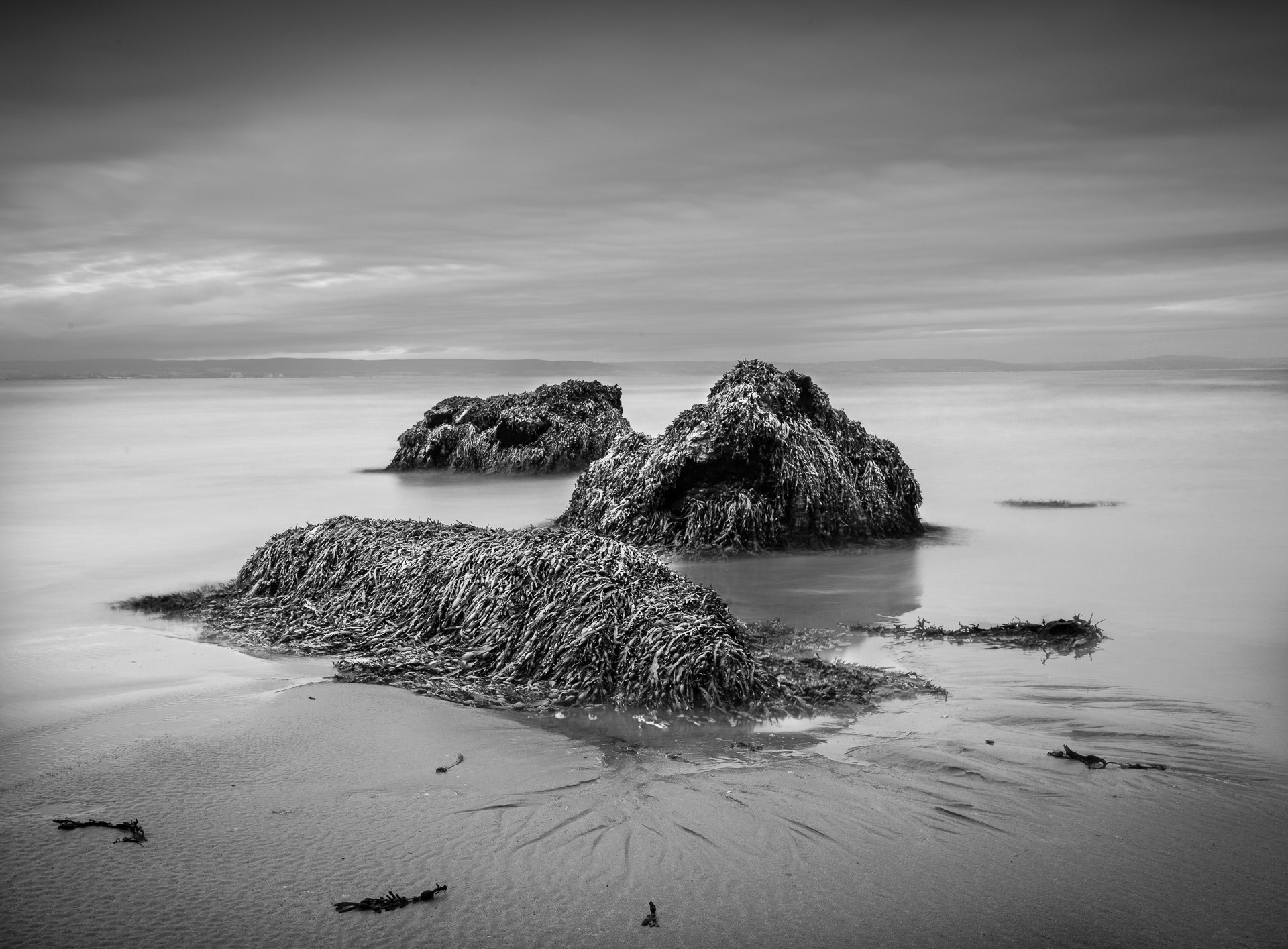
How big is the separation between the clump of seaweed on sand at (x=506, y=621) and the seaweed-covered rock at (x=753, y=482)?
2863 millimetres

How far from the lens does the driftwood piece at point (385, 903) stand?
109 inches

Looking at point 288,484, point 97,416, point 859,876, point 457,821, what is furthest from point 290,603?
point 97,416

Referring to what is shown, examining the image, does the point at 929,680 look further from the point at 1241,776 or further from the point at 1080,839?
the point at 1080,839

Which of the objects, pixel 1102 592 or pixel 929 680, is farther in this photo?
pixel 1102 592

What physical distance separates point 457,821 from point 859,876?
1.28 m

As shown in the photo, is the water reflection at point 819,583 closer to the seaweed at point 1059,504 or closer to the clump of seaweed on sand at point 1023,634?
the clump of seaweed on sand at point 1023,634

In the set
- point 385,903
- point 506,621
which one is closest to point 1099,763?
point 385,903

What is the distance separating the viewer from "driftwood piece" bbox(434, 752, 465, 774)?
372cm

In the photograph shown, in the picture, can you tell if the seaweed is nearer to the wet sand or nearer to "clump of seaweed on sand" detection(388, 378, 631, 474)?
"clump of seaweed on sand" detection(388, 378, 631, 474)

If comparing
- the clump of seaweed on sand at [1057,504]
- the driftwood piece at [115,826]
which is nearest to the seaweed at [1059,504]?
the clump of seaweed on sand at [1057,504]

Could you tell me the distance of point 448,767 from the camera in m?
3.76

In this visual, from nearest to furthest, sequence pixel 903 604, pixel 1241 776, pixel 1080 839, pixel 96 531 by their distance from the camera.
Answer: pixel 1080 839, pixel 1241 776, pixel 903 604, pixel 96 531

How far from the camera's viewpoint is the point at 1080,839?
3180mm

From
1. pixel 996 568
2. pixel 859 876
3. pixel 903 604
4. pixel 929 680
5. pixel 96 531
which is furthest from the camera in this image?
pixel 96 531
